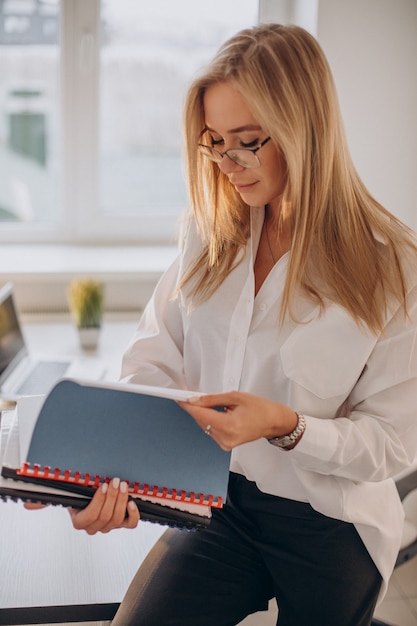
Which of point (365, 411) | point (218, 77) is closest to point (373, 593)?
point (365, 411)

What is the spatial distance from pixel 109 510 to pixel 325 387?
395 mm

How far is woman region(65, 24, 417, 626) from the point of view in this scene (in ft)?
4.08

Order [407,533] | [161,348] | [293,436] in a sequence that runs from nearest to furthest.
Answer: [293,436] → [161,348] → [407,533]

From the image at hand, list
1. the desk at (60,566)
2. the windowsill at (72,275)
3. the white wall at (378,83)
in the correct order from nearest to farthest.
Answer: the desk at (60,566) → the white wall at (378,83) → the windowsill at (72,275)

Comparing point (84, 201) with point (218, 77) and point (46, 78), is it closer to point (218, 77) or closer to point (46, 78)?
point (46, 78)

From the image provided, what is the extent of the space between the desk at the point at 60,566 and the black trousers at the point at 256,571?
0.05m

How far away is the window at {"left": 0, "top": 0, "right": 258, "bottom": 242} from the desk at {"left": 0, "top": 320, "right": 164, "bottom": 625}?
179 cm

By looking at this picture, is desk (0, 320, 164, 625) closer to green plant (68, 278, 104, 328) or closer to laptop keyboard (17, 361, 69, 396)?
laptop keyboard (17, 361, 69, 396)

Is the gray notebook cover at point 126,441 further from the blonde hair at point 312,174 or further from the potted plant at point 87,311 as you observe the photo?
the potted plant at point 87,311

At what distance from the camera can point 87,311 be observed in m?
2.39

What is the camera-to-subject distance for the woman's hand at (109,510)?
1169mm

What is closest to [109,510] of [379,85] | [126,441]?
[126,441]

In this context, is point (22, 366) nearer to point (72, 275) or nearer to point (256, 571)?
point (72, 275)

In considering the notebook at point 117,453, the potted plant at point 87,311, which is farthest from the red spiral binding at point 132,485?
the potted plant at point 87,311
